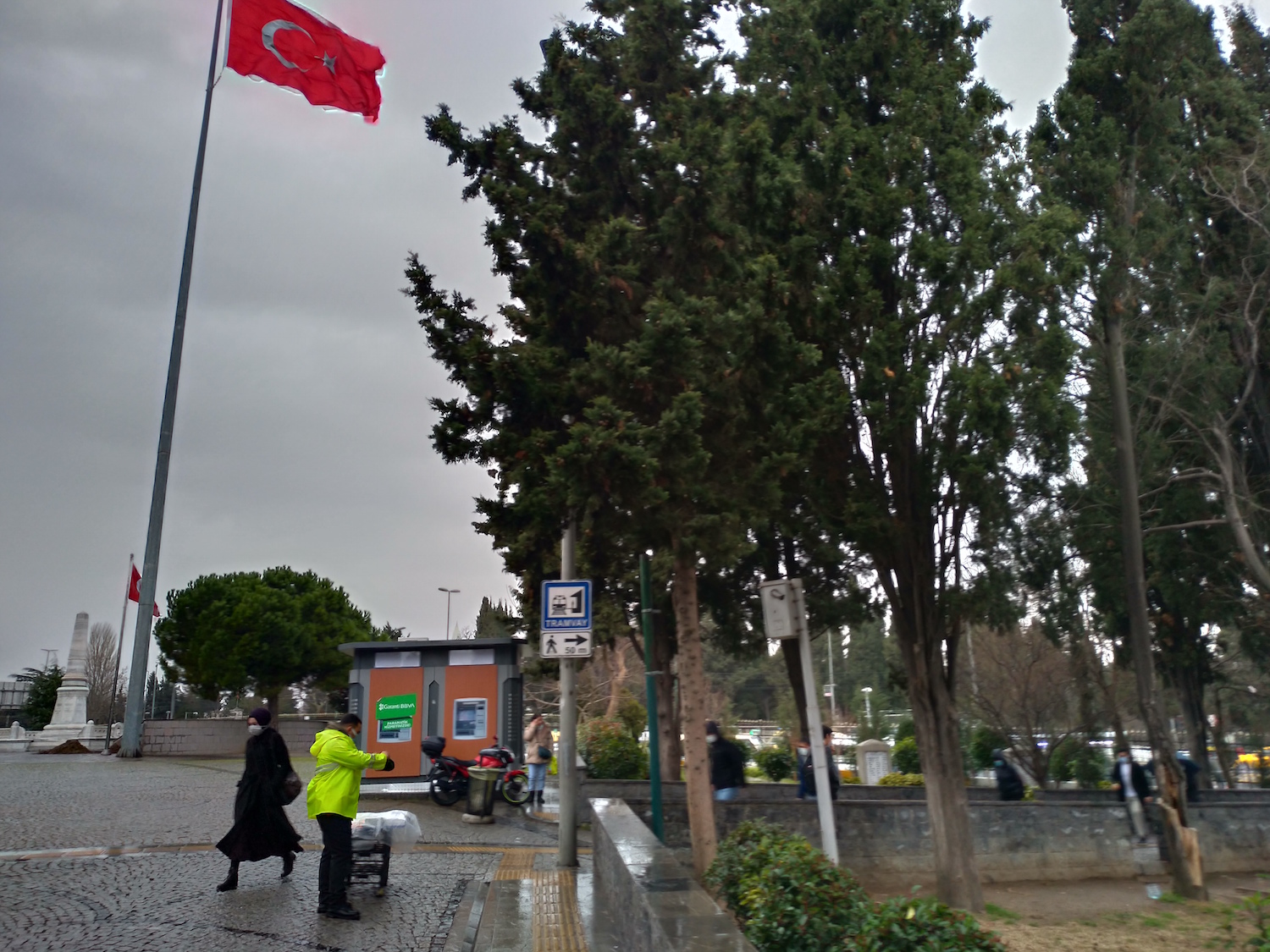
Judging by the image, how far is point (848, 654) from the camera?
70.8 meters

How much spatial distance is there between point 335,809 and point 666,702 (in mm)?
12444

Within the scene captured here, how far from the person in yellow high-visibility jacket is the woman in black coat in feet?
2.32

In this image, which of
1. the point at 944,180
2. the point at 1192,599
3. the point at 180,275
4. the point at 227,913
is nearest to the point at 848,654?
the point at 1192,599

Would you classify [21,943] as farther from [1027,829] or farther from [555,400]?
[1027,829]

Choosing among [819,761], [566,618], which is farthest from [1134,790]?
[566,618]

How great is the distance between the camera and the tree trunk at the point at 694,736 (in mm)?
10648

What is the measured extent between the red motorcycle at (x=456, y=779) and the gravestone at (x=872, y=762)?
11.4 m

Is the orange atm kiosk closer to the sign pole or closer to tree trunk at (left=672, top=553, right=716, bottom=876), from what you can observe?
tree trunk at (left=672, top=553, right=716, bottom=876)

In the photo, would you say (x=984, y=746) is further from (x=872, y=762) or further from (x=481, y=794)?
(x=481, y=794)

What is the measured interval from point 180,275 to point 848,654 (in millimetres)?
55234

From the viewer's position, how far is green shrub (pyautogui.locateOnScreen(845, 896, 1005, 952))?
4.19 meters

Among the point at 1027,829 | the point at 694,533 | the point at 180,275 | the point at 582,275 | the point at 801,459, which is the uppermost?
the point at 180,275

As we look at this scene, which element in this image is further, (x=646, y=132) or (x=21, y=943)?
(x=646, y=132)

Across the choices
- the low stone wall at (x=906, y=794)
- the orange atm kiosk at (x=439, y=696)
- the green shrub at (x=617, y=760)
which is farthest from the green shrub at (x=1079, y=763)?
the orange atm kiosk at (x=439, y=696)
